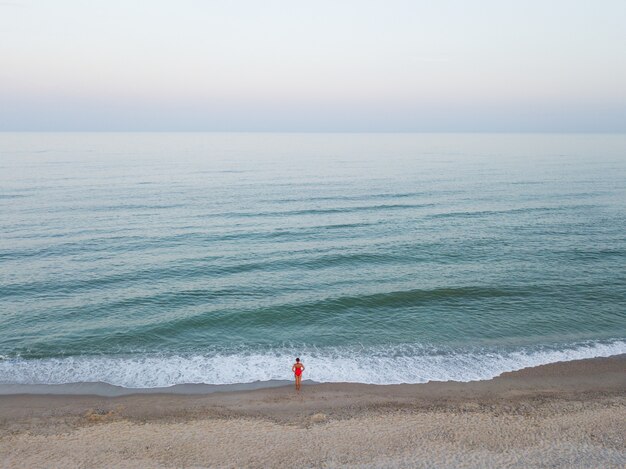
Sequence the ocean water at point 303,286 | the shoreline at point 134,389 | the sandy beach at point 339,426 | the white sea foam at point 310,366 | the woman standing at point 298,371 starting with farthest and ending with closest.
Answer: the ocean water at point 303,286
the white sea foam at point 310,366
the shoreline at point 134,389
the woman standing at point 298,371
the sandy beach at point 339,426

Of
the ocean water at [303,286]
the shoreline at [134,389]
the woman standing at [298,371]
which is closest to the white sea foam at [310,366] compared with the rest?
the ocean water at [303,286]

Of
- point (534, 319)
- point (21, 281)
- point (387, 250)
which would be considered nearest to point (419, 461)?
point (534, 319)

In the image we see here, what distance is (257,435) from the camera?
59.8 feet

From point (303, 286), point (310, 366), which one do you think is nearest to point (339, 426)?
point (310, 366)

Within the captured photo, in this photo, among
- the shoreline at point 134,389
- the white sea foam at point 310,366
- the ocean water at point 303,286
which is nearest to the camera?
the shoreline at point 134,389

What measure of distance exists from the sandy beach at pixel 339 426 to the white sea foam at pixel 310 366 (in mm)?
1047

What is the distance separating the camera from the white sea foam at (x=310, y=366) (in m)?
23.1

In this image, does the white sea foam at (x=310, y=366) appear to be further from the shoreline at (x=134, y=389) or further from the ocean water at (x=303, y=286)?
the shoreline at (x=134, y=389)

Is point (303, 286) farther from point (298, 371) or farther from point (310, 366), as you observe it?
point (298, 371)

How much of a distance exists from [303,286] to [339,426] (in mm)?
15647

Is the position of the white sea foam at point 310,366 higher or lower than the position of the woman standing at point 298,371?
lower

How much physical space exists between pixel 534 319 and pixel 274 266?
19.0 meters

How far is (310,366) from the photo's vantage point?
79.5ft

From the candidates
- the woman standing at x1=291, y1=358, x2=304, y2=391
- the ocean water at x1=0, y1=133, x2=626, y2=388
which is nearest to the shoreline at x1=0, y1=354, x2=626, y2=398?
the ocean water at x1=0, y1=133, x2=626, y2=388
